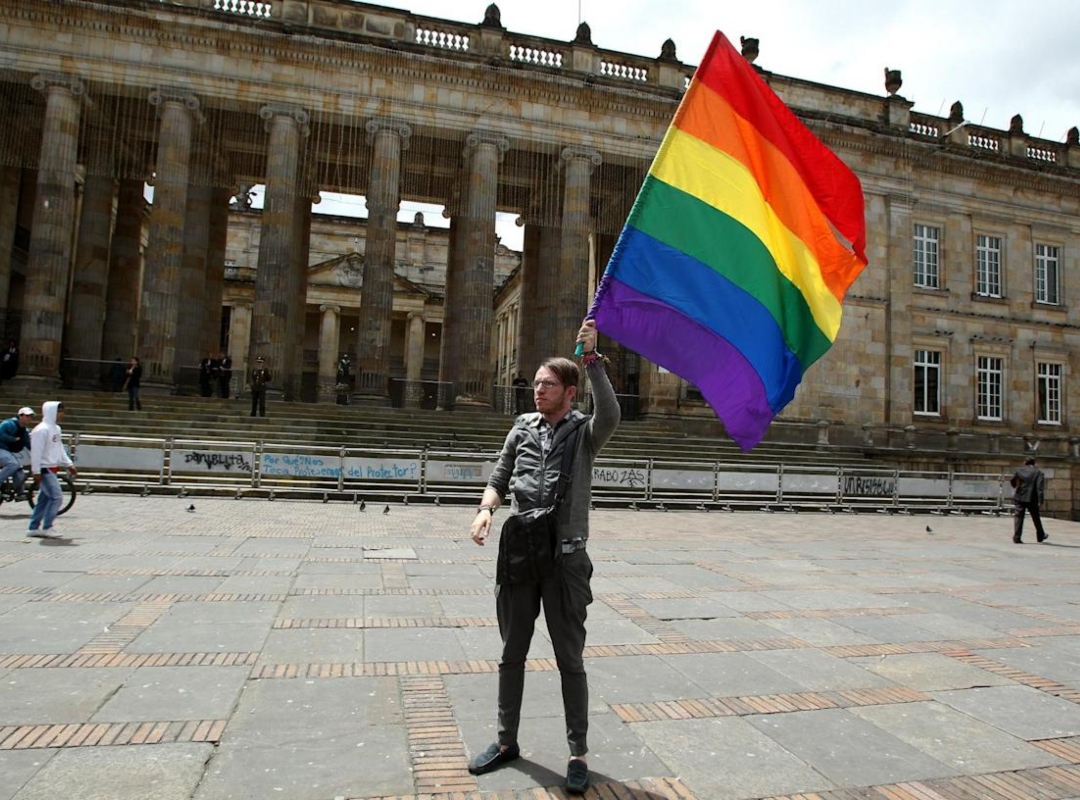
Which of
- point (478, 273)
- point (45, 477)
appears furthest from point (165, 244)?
point (45, 477)

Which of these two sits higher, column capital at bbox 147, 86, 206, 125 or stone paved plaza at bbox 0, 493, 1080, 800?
column capital at bbox 147, 86, 206, 125

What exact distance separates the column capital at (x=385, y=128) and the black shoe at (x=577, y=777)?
25.1m

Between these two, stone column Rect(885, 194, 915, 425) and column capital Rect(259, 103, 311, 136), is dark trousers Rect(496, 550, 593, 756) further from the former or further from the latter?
stone column Rect(885, 194, 915, 425)

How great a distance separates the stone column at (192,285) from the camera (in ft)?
87.0

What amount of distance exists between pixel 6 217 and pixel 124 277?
4.13 meters

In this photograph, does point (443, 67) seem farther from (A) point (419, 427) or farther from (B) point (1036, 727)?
(B) point (1036, 727)

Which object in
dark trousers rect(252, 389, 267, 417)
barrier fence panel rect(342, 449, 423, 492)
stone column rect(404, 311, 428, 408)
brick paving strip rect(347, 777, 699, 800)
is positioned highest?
stone column rect(404, 311, 428, 408)

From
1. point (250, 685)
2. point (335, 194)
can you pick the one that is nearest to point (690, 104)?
point (250, 685)

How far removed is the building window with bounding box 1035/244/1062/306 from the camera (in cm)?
3322

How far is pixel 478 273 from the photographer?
25859 mm

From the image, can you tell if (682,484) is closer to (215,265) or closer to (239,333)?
(215,265)

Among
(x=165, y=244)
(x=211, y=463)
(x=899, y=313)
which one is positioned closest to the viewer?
(x=211, y=463)

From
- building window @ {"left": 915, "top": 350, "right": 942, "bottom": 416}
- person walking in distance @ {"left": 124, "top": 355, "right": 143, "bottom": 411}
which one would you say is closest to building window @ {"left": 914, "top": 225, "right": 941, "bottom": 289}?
building window @ {"left": 915, "top": 350, "right": 942, "bottom": 416}

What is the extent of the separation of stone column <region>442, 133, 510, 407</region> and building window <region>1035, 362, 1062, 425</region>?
933 inches
